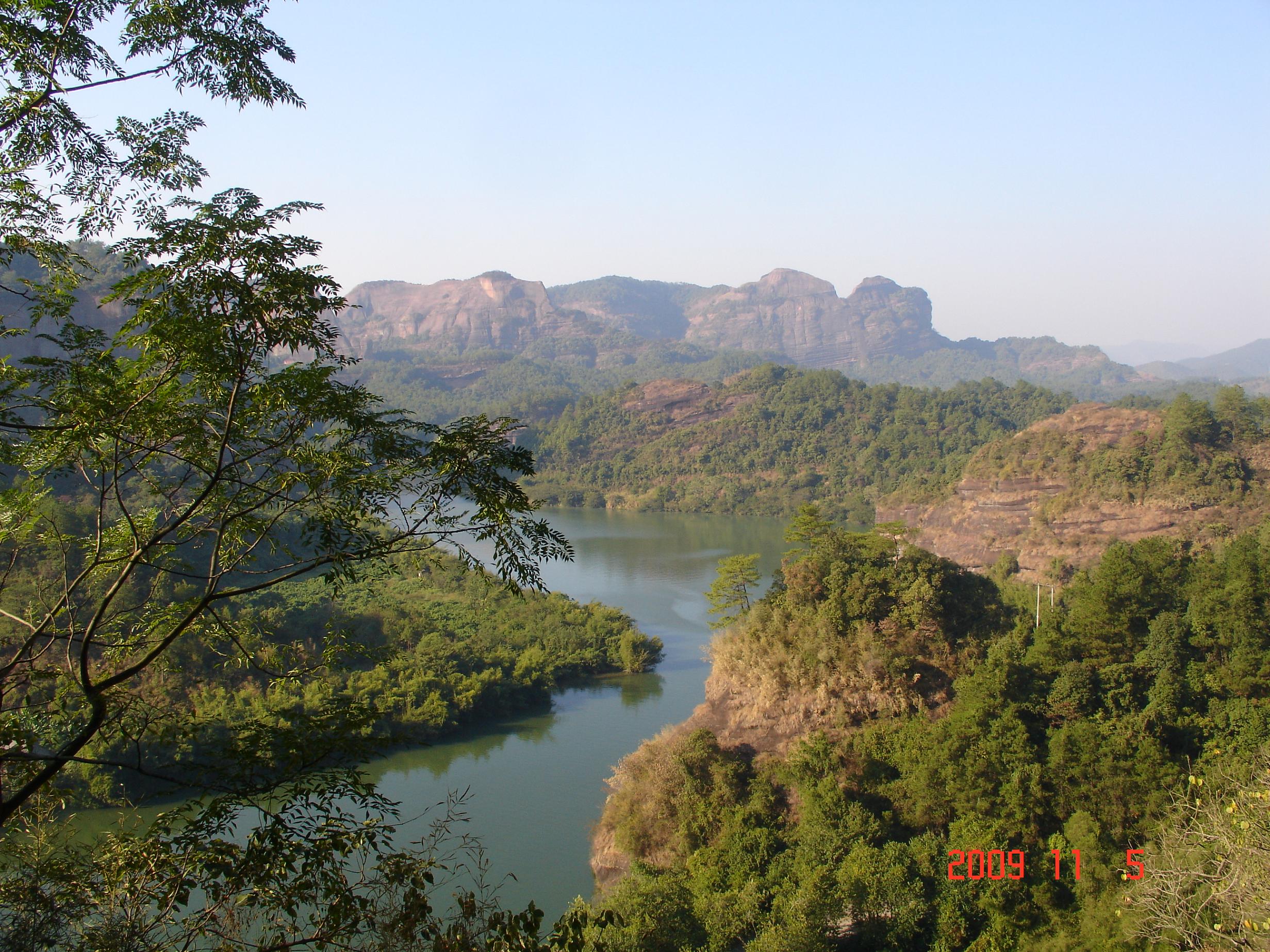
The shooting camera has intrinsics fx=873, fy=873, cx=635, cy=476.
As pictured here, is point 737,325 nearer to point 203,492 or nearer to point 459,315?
point 459,315

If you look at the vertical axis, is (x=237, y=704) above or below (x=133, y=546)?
below

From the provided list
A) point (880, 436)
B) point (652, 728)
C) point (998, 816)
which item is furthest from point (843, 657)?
point (880, 436)

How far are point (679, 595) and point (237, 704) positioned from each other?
1386 cm

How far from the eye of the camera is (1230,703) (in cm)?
906

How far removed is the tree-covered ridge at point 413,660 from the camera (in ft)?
38.8

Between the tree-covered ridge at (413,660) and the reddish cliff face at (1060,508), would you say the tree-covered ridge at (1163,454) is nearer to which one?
the reddish cliff face at (1060,508)

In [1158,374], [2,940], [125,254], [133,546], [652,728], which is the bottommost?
[652,728]

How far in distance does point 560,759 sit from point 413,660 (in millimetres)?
3700

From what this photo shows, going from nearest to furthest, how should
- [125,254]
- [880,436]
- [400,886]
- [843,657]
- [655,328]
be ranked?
[400,886]
[125,254]
[843,657]
[880,436]
[655,328]

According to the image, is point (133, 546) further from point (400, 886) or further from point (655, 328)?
point (655, 328)

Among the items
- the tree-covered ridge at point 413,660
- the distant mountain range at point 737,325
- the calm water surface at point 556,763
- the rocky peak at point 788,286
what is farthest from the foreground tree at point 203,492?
the rocky peak at point 788,286

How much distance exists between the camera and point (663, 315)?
170 meters
